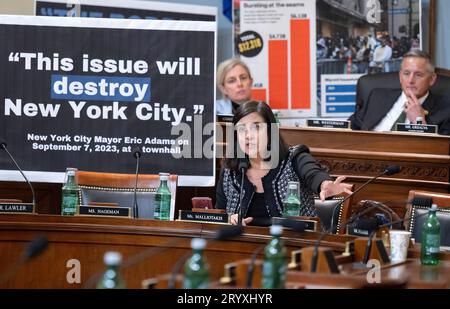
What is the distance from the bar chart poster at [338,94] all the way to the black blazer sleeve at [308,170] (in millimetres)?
3019

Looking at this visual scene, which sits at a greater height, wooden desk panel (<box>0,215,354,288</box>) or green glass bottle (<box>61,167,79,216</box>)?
green glass bottle (<box>61,167,79,216</box>)

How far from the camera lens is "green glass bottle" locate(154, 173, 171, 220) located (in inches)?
181

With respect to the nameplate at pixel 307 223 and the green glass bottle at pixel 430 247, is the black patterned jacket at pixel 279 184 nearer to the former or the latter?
the nameplate at pixel 307 223

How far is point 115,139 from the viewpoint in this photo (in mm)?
5383

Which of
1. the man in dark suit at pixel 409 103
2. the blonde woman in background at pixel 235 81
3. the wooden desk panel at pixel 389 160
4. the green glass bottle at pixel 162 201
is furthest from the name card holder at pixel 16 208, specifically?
the man in dark suit at pixel 409 103

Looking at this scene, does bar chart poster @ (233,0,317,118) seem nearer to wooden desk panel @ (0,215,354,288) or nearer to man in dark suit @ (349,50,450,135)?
man in dark suit @ (349,50,450,135)

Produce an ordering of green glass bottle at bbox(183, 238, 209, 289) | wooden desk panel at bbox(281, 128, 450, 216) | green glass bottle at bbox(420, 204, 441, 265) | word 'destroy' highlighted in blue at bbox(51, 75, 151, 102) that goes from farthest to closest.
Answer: wooden desk panel at bbox(281, 128, 450, 216) < word 'destroy' highlighted in blue at bbox(51, 75, 151, 102) < green glass bottle at bbox(420, 204, 441, 265) < green glass bottle at bbox(183, 238, 209, 289)

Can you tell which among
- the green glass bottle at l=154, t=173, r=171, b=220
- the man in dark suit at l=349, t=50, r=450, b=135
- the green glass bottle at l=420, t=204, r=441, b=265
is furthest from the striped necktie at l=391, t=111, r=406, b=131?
the green glass bottle at l=420, t=204, r=441, b=265

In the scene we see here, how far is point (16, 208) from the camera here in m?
4.36

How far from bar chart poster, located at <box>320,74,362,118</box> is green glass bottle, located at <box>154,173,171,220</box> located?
11.2 feet

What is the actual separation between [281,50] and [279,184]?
3255 millimetres

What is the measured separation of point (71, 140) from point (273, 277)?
3017mm

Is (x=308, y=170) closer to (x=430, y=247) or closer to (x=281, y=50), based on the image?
(x=430, y=247)
